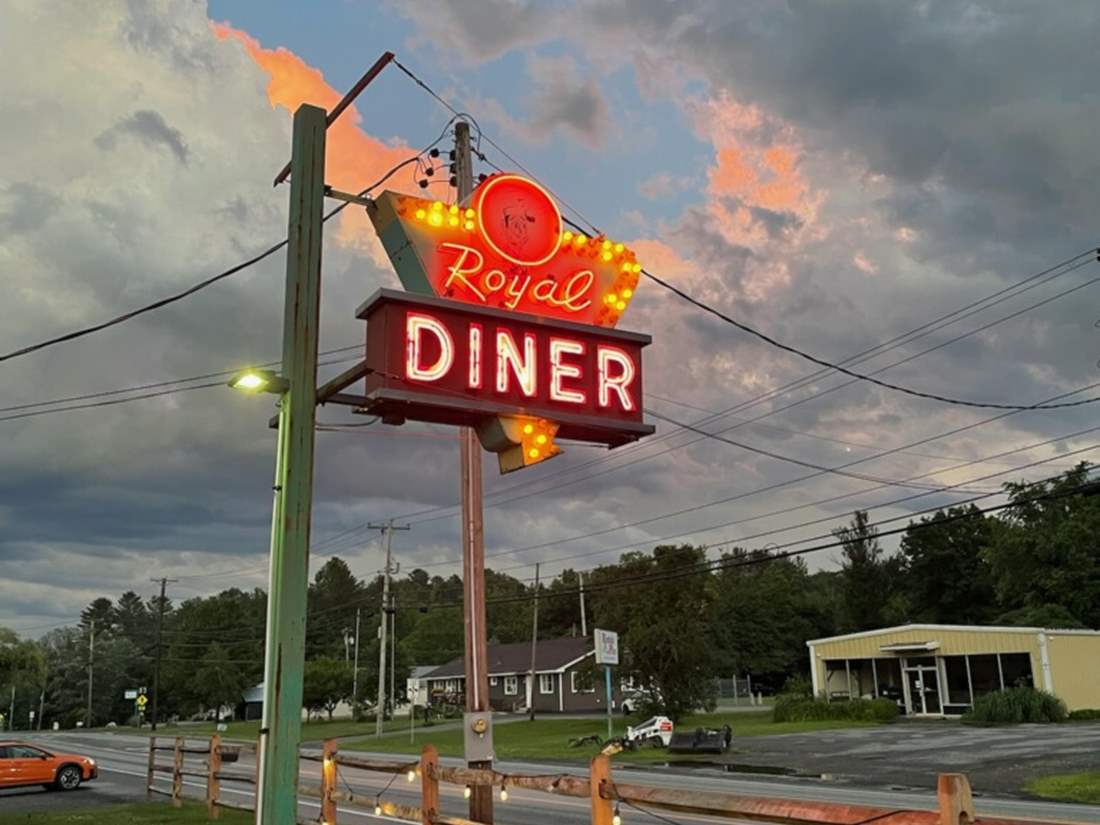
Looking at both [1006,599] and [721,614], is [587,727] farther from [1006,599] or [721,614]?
[1006,599]

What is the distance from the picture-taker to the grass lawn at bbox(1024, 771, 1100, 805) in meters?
18.0

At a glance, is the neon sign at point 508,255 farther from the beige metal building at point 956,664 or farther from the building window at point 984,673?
the building window at point 984,673

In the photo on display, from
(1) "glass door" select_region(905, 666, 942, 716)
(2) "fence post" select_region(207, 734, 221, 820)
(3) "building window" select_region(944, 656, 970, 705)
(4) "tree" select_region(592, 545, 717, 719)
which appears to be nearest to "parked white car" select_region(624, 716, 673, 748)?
(4) "tree" select_region(592, 545, 717, 719)

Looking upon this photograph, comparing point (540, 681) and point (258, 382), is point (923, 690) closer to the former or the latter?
point (540, 681)

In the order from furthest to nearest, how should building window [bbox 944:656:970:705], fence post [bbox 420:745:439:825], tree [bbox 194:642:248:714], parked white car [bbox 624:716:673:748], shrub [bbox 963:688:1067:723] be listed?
1. tree [bbox 194:642:248:714]
2. building window [bbox 944:656:970:705]
3. shrub [bbox 963:688:1067:723]
4. parked white car [bbox 624:716:673:748]
5. fence post [bbox 420:745:439:825]

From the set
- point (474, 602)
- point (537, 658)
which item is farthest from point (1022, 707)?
point (537, 658)

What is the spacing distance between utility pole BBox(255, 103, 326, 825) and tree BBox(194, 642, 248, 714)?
89.5 metres

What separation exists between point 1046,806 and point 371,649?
81404 millimetres

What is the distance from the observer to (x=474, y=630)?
11.5 metres

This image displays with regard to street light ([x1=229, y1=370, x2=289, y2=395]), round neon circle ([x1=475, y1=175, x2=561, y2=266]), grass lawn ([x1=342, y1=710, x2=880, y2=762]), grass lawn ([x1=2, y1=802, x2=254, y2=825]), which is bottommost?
grass lawn ([x1=342, y1=710, x2=880, y2=762])

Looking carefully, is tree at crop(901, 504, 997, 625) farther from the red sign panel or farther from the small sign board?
the red sign panel

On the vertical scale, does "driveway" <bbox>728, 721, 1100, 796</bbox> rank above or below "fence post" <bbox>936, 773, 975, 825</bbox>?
below

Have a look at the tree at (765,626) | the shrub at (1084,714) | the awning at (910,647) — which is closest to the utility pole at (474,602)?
the shrub at (1084,714)

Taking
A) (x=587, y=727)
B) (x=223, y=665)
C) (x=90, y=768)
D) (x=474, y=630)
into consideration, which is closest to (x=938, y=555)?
(x=587, y=727)
